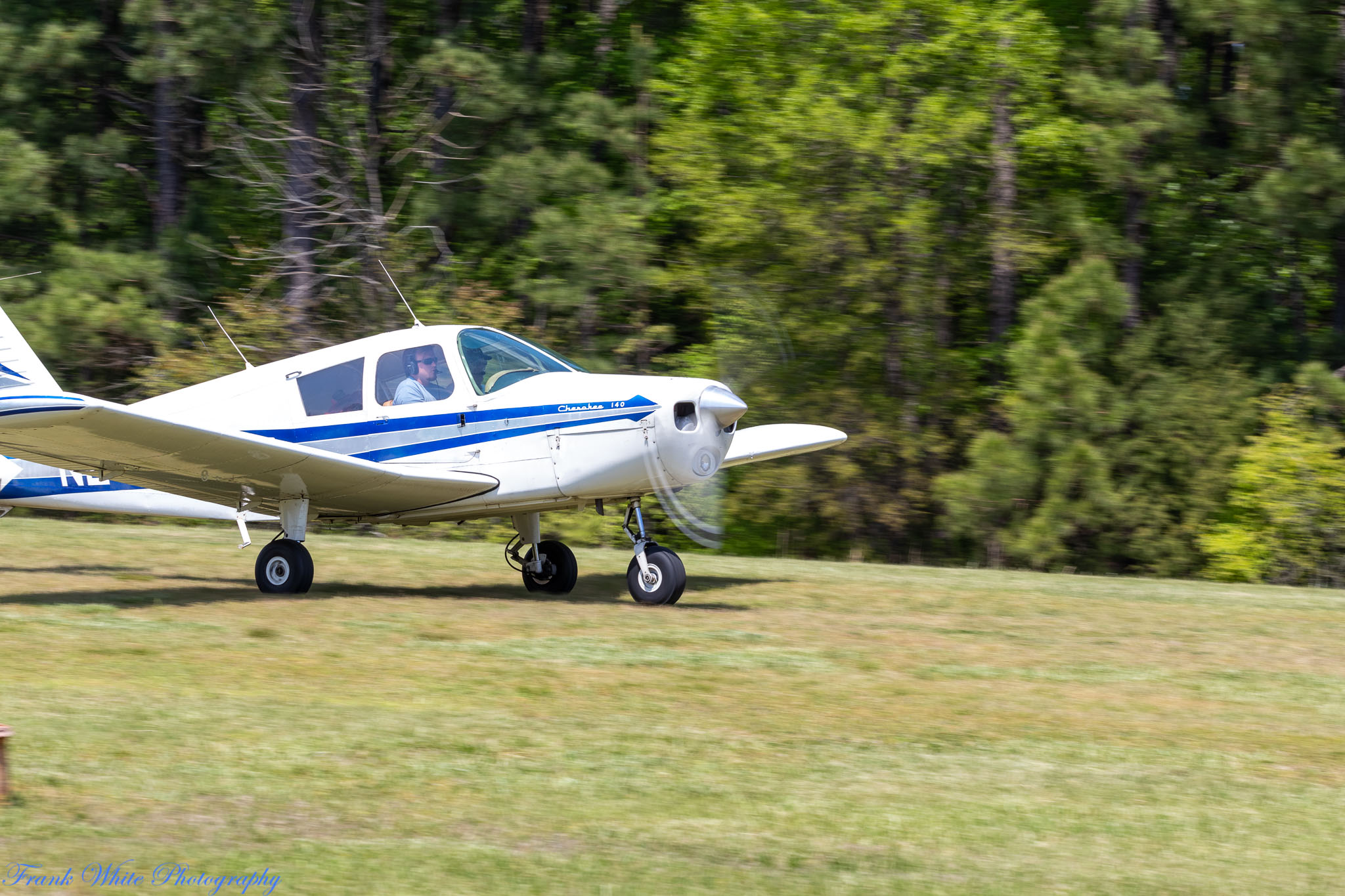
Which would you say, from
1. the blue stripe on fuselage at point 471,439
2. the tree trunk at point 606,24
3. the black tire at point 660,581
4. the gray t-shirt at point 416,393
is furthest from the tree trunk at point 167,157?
the black tire at point 660,581

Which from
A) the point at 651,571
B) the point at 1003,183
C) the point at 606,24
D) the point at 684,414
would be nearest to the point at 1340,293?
the point at 1003,183

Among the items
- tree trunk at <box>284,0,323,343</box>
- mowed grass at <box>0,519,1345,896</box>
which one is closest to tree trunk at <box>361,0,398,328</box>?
Result: tree trunk at <box>284,0,323,343</box>

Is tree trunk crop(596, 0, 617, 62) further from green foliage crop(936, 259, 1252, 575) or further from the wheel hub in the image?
the wheel hub

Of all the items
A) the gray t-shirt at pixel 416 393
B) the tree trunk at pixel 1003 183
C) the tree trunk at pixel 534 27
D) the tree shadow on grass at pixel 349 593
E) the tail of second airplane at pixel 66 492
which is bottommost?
the tree shadow on grass at pixel 349 593

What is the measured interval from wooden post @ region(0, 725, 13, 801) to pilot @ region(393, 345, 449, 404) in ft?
19.4

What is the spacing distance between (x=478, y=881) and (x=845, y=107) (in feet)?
67.4

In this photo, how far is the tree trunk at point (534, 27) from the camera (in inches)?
1116

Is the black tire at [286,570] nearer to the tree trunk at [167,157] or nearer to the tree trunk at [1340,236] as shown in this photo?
the tree trunk at [1340,236]

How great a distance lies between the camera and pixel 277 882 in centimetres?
407

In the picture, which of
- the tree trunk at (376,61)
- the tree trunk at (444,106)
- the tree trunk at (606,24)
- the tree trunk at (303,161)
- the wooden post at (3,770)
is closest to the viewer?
the wooden post at (3,770)

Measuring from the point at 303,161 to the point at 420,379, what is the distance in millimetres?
17388

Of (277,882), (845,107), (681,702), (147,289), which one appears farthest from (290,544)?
(147,289)

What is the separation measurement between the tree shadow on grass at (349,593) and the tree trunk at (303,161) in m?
14.0

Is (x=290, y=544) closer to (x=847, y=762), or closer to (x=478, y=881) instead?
(x=847, y=762)
